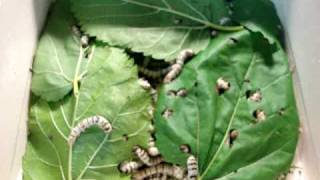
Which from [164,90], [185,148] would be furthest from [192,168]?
[164,90]

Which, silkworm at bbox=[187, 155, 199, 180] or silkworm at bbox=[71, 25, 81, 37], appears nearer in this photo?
silkworm at bbox=[187, 155, 199, 180]

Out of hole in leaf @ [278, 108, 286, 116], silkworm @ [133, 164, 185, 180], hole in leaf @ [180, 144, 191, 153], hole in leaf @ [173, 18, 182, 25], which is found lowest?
silkworm @ [133, 164, 185, 180]

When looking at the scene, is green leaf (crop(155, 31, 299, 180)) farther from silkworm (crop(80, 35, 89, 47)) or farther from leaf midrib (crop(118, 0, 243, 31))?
silkworm (crop(80, 35, 89, 47))

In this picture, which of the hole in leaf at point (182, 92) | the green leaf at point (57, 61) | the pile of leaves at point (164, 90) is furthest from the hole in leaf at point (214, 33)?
the green leaf at point (57, 61)

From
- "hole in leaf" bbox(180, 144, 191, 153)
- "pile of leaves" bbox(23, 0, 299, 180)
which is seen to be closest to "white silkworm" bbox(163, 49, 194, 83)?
"pile of leaves" bbox(23, 0, 299, 180)

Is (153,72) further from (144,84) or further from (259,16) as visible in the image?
(259,16)

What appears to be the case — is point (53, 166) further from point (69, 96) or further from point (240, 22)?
point (240, 22)
